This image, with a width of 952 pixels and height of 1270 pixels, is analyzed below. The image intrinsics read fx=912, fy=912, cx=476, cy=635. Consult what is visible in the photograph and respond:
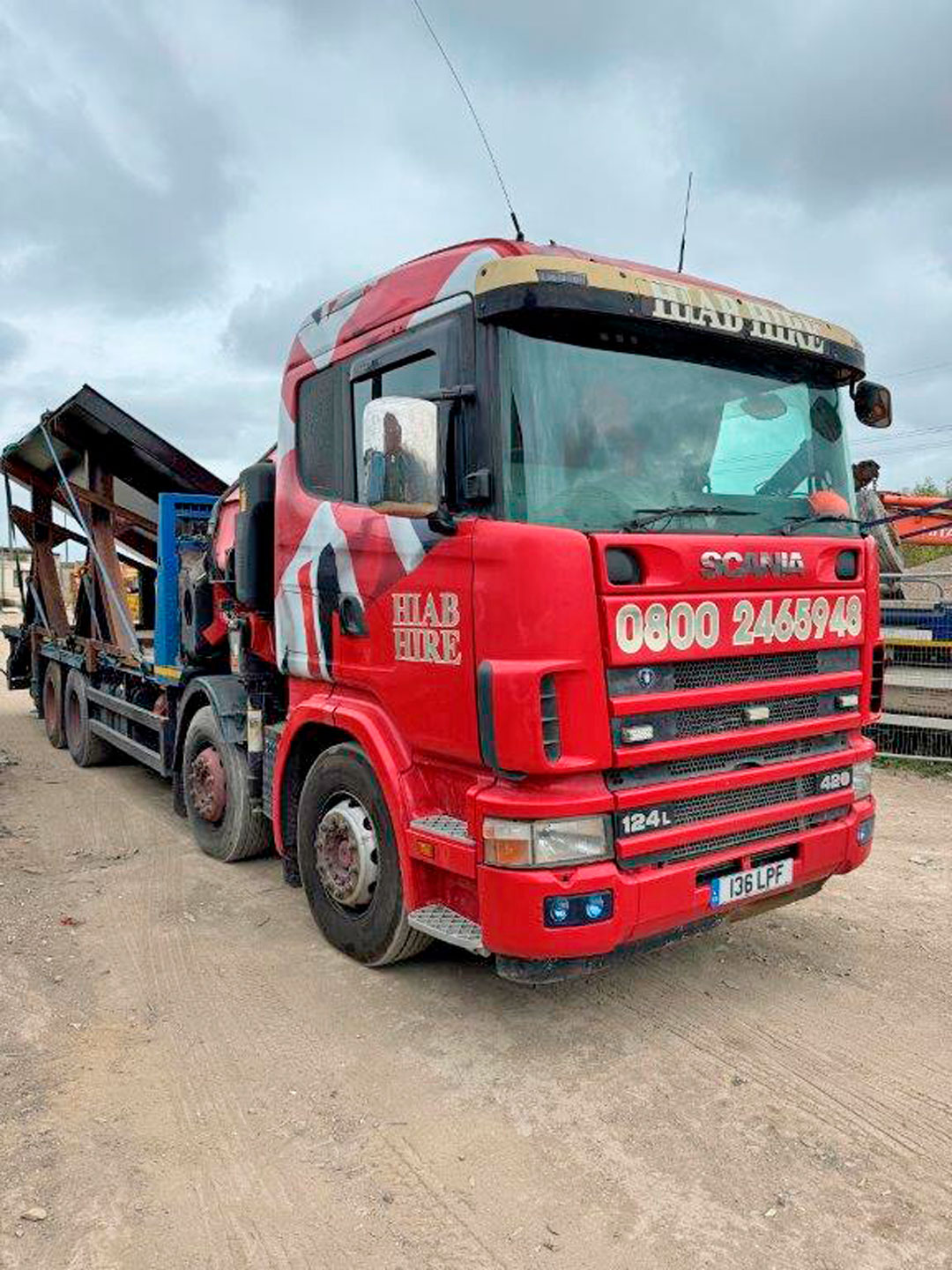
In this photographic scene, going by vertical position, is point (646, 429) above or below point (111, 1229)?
above

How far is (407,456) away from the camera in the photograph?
117 inches

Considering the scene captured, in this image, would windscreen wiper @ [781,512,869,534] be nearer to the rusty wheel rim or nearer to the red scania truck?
the red scania truck

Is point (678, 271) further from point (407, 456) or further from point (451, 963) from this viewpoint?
point (451, 963)

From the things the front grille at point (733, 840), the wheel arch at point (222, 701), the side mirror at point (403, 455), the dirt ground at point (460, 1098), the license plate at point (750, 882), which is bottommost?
the dirt ground at point (460, 1098)

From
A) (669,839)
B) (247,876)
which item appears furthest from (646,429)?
(247,876)

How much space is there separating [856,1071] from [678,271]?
3227 mm

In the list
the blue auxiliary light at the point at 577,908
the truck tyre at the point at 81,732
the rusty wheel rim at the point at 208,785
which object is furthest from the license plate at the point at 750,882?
the truck tyre at the point at 81,732

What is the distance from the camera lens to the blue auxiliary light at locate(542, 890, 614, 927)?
289cm

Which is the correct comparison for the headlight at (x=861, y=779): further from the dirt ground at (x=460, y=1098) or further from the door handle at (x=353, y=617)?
the door handle at (x=353, y=617)

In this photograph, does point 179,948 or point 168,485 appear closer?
point 179,948

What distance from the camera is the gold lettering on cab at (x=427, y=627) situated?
3.17 metres

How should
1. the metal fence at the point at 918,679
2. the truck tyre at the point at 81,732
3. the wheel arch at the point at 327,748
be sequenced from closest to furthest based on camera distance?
the wheel arch at the point at 327,748, the metal fence at the point at 918,679, the truck tyre at the point at 81,732

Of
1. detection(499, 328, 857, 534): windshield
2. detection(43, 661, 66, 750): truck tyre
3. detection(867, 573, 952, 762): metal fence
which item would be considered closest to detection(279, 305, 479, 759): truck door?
detection(499, 328, 857, 534): windshield

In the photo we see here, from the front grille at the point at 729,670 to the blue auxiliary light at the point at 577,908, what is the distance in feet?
2.14
